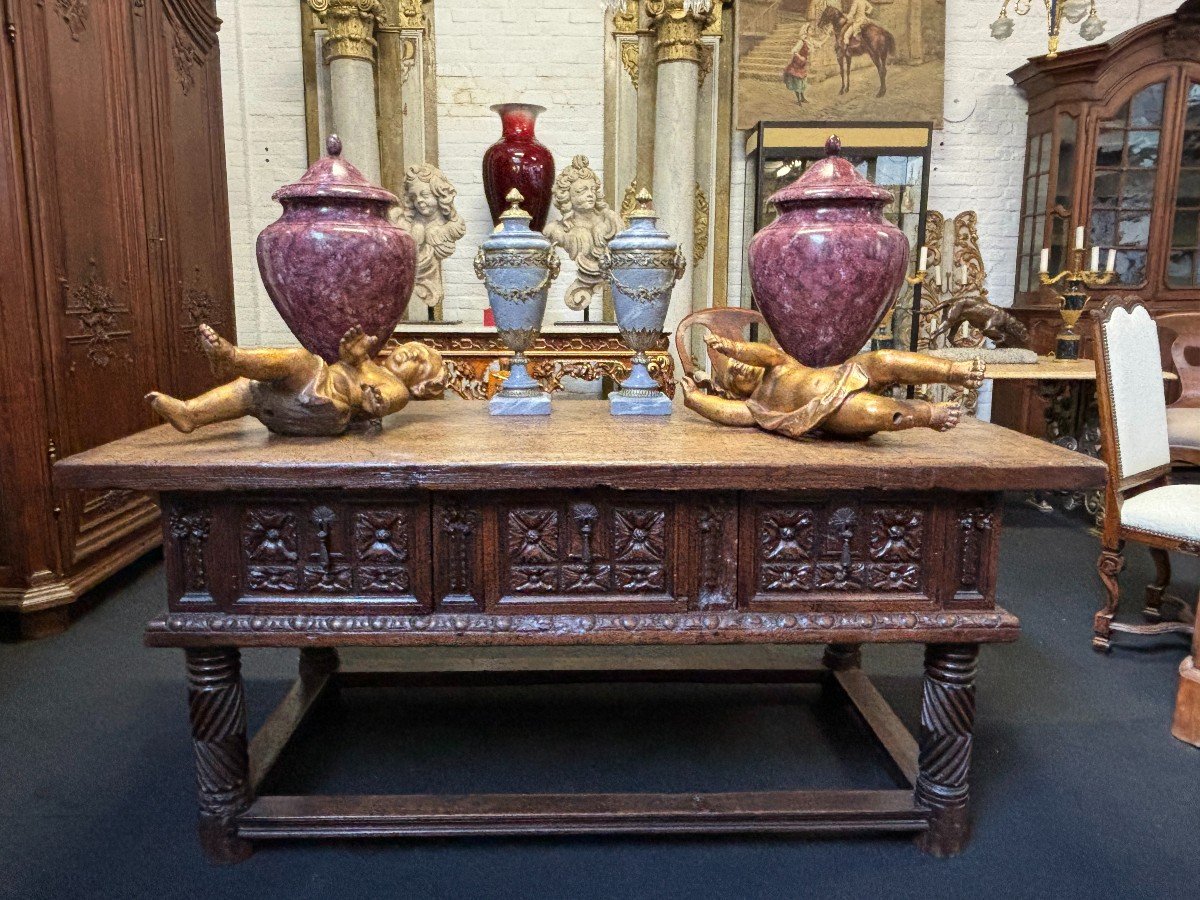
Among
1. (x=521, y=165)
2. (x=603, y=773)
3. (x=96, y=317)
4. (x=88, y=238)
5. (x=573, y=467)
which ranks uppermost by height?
(x=521, y=165)

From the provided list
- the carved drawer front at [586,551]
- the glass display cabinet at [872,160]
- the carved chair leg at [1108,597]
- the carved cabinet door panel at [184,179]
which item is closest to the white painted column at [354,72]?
the carved cabinet door panel at [184,179]

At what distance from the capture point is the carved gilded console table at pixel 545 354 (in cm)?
414

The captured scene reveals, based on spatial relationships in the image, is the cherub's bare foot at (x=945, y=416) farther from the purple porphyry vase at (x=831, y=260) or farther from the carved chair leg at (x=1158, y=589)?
the carved chair leg at (x=1158, y=589)

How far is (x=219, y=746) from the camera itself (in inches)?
63.2

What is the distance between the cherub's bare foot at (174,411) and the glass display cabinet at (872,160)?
13.9ft

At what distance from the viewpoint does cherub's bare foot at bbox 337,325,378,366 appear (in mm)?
1627

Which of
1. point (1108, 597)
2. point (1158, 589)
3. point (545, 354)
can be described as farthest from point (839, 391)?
point (545, 354)

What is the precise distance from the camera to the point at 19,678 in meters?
2.53

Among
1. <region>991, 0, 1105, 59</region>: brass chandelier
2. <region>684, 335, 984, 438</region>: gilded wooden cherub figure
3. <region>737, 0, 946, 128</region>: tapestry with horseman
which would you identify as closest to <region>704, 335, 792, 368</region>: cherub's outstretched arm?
<region>684, 335, 984, 438</region>: gilded wooden cherub figure

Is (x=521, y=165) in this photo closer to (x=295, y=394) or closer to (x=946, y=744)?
(x=295, y=394)

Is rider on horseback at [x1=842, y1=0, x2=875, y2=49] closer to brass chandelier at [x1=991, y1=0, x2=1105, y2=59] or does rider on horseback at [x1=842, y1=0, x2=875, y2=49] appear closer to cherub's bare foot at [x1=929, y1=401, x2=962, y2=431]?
brass chandelier at [x1=991, y1=0, x2=1105, y2=59]

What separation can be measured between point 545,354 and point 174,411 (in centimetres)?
268

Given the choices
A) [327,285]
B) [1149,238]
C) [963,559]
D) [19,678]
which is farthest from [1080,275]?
[19,678]

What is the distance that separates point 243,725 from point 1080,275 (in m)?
4.62
